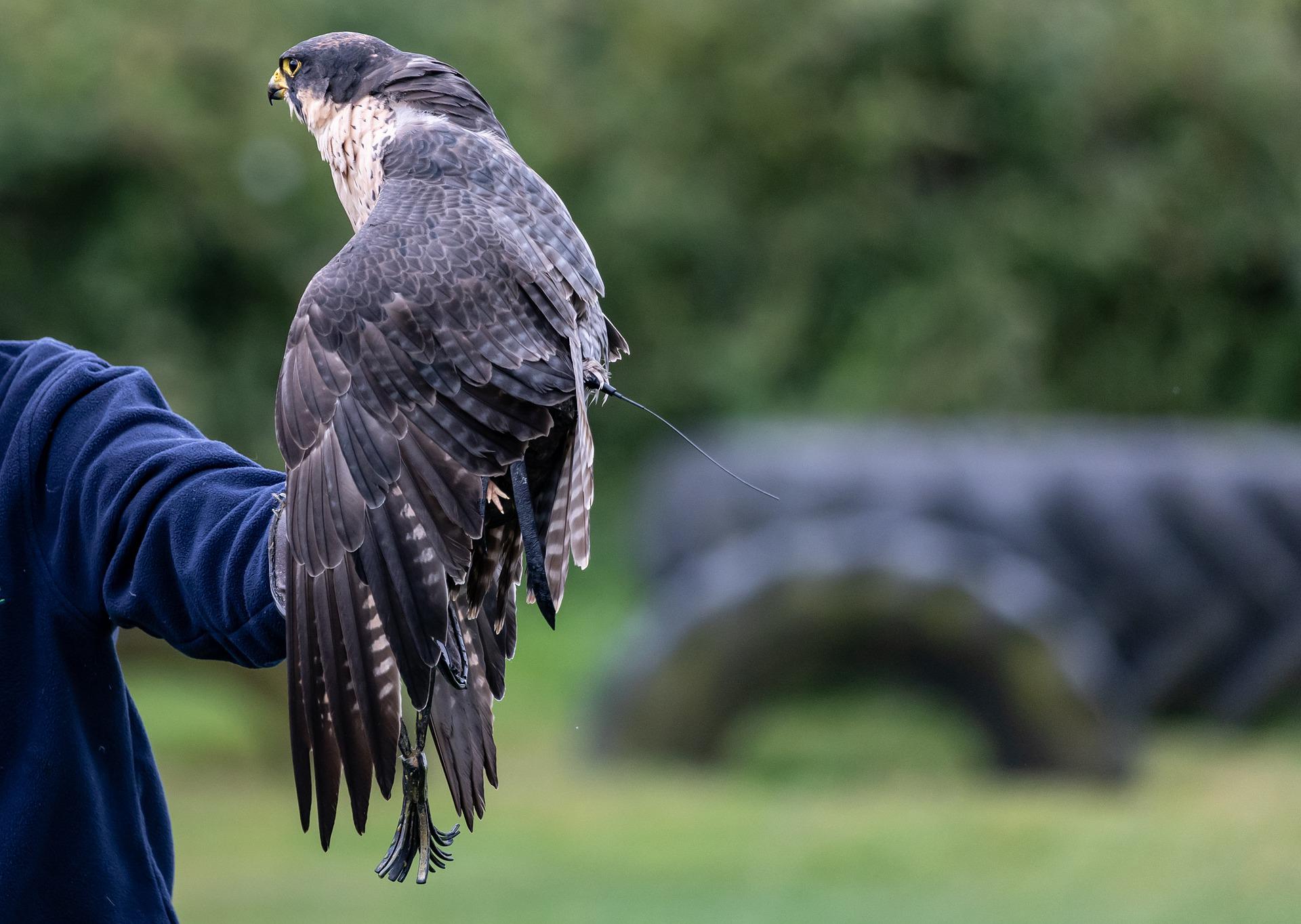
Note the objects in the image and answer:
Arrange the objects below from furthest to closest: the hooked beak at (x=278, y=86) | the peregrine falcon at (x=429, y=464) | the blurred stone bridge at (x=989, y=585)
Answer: the blurred stone bridge at (x=989, y=585) < the hooked beak at (x=278, y=86) < the peregrine falcon at (x=429, y=464)

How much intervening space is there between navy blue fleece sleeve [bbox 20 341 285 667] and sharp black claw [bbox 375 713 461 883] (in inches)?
8.1

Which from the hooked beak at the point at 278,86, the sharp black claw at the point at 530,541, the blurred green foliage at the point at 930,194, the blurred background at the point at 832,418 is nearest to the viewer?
the sharp black claw at the point at 530,541

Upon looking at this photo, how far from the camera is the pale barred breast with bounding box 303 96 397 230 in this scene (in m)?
2.30

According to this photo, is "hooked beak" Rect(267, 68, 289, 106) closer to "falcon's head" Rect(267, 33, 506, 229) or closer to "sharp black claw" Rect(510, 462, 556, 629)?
"falcon's head" Rect(267, 33, 506, 229)

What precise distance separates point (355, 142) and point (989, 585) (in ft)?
17.4

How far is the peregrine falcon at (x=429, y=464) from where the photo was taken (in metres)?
1.77

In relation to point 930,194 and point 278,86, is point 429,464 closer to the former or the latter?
point 278,86

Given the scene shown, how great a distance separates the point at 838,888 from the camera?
19.7ft

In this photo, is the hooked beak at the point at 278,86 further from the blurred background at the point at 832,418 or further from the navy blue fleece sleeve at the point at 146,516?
the blurred background at the point at 832,418

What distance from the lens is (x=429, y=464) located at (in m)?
1.85

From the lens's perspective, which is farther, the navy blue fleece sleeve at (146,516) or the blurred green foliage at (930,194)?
the blurred green foliage at (930,194)

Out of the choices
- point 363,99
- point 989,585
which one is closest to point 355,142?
point 363,99

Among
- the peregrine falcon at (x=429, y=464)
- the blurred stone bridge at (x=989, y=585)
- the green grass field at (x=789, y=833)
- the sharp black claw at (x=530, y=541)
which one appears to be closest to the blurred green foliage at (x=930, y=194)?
the blurred stone bridge at (x=989, y=585)

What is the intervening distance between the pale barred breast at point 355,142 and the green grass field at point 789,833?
379cm
